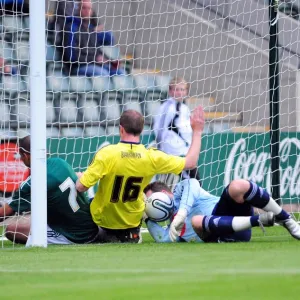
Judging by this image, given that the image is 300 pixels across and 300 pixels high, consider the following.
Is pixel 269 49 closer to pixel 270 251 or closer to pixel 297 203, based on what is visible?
pixel 297 203

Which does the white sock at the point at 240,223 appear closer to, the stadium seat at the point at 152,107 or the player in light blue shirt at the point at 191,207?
the player in light blue shirt at the point at 191,207

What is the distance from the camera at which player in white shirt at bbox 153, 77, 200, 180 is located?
11.7 meters

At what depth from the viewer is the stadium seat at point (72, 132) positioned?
37.4 feet

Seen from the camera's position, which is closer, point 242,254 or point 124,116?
point 242,254

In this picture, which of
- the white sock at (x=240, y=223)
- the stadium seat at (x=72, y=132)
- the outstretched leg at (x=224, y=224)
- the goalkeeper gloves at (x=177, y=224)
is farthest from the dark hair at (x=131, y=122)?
the stadium seat at (x=72, y=132)

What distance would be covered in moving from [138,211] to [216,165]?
12.5ft

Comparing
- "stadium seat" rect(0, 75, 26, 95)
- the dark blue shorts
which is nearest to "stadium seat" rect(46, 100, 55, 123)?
"stadium seat" rect(0, 75, 26, 95)

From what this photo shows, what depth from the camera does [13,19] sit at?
1160 centimetres

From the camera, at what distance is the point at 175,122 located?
38.4 ft

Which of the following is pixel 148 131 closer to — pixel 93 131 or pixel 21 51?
pixel 93 131

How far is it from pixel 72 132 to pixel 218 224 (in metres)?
3.55

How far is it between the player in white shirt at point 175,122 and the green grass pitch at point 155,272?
11.5 feet

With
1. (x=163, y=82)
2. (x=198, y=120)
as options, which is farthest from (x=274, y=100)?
(x=198, y=120)

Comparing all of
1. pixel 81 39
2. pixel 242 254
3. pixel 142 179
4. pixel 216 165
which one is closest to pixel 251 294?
pixel 242 254
